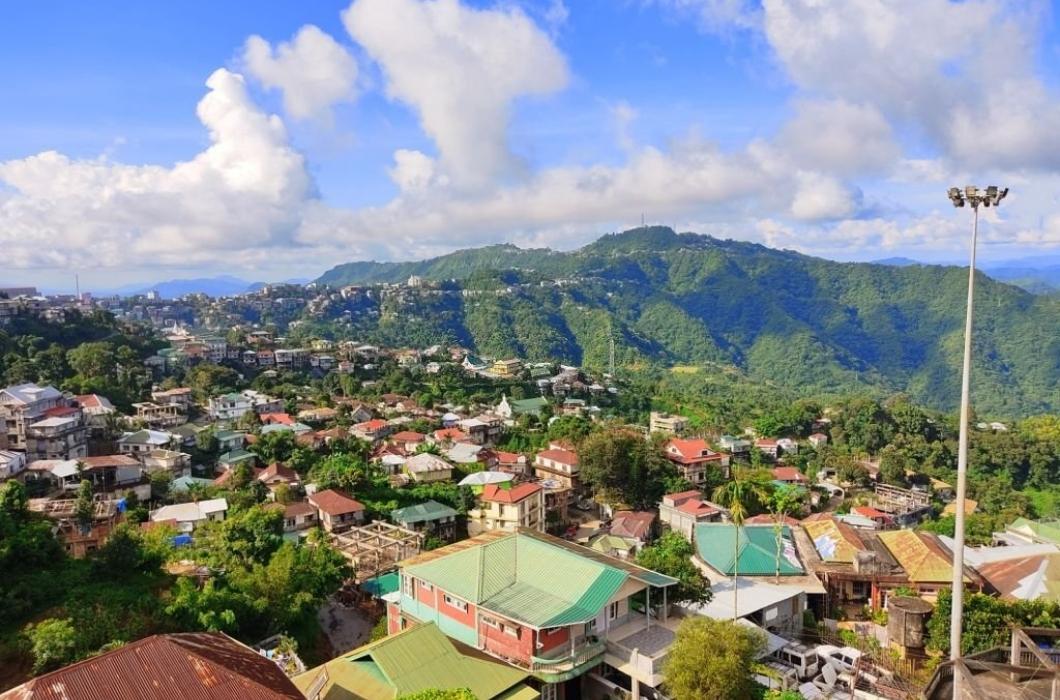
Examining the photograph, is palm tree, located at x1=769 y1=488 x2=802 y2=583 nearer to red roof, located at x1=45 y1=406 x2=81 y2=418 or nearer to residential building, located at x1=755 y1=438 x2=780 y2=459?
residential building, located at x1=755 y1=438 x2=780 y2=459

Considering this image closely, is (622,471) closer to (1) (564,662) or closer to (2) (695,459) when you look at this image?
(2) (695,459)

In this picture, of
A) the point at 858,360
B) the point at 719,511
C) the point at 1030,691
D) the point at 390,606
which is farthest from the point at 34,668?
the point at 858,360

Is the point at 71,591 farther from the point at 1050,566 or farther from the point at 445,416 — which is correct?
the point at 445,416

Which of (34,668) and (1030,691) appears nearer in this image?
(1030,691)

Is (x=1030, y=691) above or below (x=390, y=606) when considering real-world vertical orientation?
above

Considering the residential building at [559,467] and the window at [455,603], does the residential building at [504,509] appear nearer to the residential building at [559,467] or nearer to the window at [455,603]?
the residential building at [559,467]

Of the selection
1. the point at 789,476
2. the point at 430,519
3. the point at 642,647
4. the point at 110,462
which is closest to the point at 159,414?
the point at 110,462
